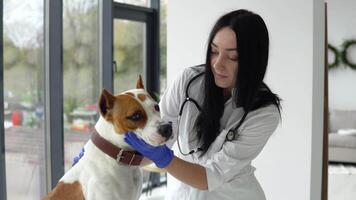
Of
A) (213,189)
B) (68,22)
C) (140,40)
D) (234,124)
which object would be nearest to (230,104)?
(234,124)

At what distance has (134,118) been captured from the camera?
4.37 feet

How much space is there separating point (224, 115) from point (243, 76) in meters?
0.22

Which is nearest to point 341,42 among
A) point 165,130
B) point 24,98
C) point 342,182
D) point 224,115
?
point 342,182

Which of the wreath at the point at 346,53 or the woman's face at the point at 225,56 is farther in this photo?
the wreath at the point at 346,53

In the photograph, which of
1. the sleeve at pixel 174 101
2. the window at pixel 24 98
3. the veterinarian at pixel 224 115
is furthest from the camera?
the window at pixel 24 98

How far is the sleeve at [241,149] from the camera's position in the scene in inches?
62.5

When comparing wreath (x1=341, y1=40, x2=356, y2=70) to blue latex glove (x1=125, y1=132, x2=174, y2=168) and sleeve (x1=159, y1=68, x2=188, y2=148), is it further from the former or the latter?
blue latex glove (x1=125, y1=132, x2=174, y2=168)

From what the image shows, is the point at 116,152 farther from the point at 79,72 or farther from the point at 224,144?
the point at 79,72

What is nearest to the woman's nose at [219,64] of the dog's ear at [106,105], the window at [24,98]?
the dog's ear at [106,105]

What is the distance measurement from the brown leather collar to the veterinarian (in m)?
0.04

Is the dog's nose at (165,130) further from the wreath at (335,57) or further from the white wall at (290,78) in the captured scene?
the wreath at (335,57)

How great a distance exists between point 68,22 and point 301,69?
207cm

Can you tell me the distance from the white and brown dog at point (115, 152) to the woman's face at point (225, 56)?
35 centimetres

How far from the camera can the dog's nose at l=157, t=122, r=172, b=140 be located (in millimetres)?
1335
